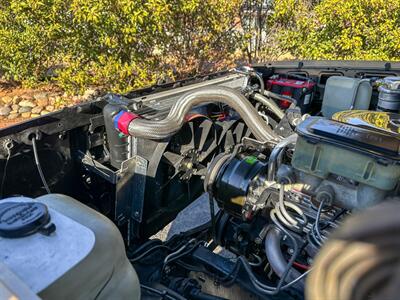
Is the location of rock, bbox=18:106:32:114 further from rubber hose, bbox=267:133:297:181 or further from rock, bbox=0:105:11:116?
rubber hose, bbox=267:133:297:181

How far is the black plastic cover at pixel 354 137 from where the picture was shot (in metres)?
1.36

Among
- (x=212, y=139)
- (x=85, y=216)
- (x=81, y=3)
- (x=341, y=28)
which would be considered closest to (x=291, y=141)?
(x=212, y=139)

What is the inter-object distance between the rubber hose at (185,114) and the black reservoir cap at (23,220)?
796 millimetres

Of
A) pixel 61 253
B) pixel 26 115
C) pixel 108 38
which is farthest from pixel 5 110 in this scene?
pixel 61 253

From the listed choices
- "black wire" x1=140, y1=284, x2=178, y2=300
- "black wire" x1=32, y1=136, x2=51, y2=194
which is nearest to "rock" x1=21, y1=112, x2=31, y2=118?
"black wire" x1=32, y1=136, x2=51, y2=194

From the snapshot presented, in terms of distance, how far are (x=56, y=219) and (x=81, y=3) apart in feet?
11.5

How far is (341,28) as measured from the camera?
5258 millimetres

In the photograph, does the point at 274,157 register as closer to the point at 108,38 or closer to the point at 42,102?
the point at 108,38

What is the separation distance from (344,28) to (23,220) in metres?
5.32

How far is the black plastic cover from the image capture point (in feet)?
4.48

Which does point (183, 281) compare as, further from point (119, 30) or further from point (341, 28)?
point (341, 28)

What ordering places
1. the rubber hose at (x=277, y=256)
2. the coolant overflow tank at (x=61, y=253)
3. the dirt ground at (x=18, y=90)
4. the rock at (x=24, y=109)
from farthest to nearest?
the dirt ground at (x=18, y=90), the rock at (x=24, y=109), the rubber hose at (x=277, y=256), the coolant overflow tank at (x=61, y=253)

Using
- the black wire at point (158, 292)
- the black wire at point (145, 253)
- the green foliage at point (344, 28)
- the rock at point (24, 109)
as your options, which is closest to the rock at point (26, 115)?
the rock at point (24, 109)

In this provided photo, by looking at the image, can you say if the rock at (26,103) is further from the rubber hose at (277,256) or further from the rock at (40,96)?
the rubber hose at (277,256)
